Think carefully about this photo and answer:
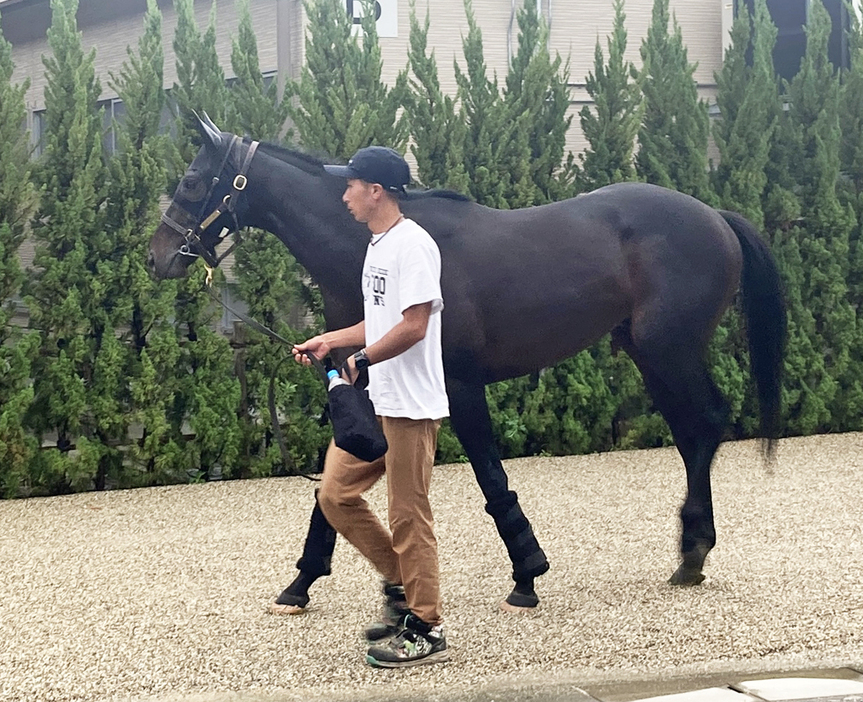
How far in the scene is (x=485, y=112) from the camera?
8758 mm

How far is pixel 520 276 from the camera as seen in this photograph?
477cm

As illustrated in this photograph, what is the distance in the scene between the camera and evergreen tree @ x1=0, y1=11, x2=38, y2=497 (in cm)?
759

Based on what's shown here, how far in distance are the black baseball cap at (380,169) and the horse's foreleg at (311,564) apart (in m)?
1.48

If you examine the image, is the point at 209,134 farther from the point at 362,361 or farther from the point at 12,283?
the point at 12,283

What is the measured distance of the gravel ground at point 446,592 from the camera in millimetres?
3857

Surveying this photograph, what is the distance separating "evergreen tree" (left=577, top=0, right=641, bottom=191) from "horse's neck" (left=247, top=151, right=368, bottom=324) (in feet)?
15.3

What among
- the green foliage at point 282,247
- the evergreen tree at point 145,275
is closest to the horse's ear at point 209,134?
the green foliage at point 282,247

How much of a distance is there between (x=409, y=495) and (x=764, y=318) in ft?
8.08

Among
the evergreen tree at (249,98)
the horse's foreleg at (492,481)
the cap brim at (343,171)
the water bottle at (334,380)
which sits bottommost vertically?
the horse's foreleg at (492,481)

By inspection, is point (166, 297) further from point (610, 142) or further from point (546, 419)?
point (610, 142)

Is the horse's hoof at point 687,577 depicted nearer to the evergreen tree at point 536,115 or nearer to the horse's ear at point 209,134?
the horse's ear at point 209,134

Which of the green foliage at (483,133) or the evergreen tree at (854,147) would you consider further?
the evergreen tree at (854,147)

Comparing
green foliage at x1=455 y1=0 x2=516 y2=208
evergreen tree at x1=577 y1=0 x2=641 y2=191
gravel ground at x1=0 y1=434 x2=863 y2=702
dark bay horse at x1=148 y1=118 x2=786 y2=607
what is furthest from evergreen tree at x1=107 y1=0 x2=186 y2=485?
evergreen tree at x1=577 y1=0 x2=641 y2=191

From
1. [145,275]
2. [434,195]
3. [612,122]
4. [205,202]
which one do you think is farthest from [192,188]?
[612,122]
